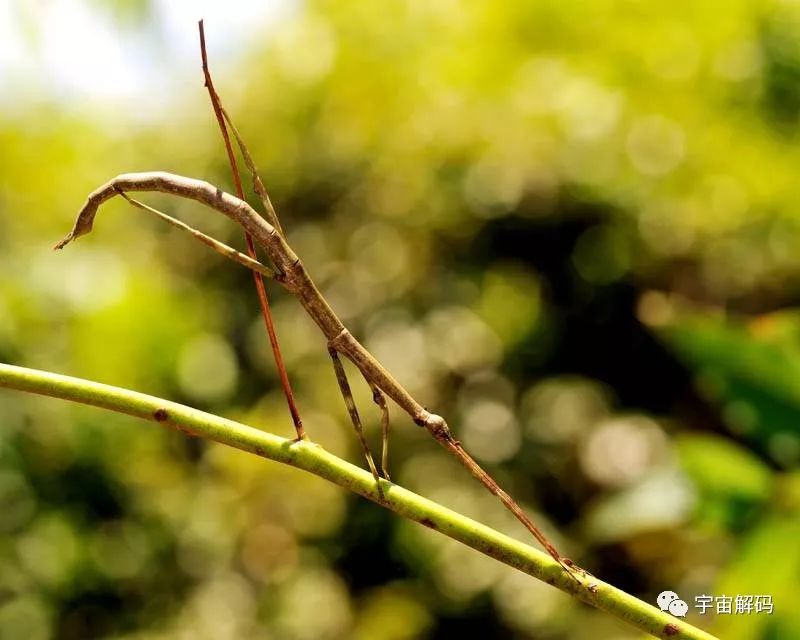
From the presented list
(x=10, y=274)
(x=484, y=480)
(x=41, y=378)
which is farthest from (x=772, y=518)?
(x=10, y=274)

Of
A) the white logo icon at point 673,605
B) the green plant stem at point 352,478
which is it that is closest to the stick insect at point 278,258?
the white logo icon at point 673,605

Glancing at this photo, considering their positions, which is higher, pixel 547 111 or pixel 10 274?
pixel 547 111

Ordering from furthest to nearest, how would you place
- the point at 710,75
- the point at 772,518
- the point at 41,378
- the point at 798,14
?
1. the point at 710,75
2. the point at 798,14
3. the point at 772,518
4. the point at 41,378

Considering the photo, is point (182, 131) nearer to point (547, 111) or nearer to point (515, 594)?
point (547, 111)

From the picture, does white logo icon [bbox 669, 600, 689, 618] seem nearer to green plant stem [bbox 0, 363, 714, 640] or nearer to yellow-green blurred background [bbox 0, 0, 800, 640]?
green plant stem [bbox 0, 363, 714, 640]

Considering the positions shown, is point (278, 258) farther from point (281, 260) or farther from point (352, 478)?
point (352, 478)

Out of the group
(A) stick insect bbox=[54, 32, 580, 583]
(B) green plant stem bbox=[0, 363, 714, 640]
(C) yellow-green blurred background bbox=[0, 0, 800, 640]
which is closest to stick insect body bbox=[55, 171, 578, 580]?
(A) stick insect bbox=[54, 32, 580, 583]
